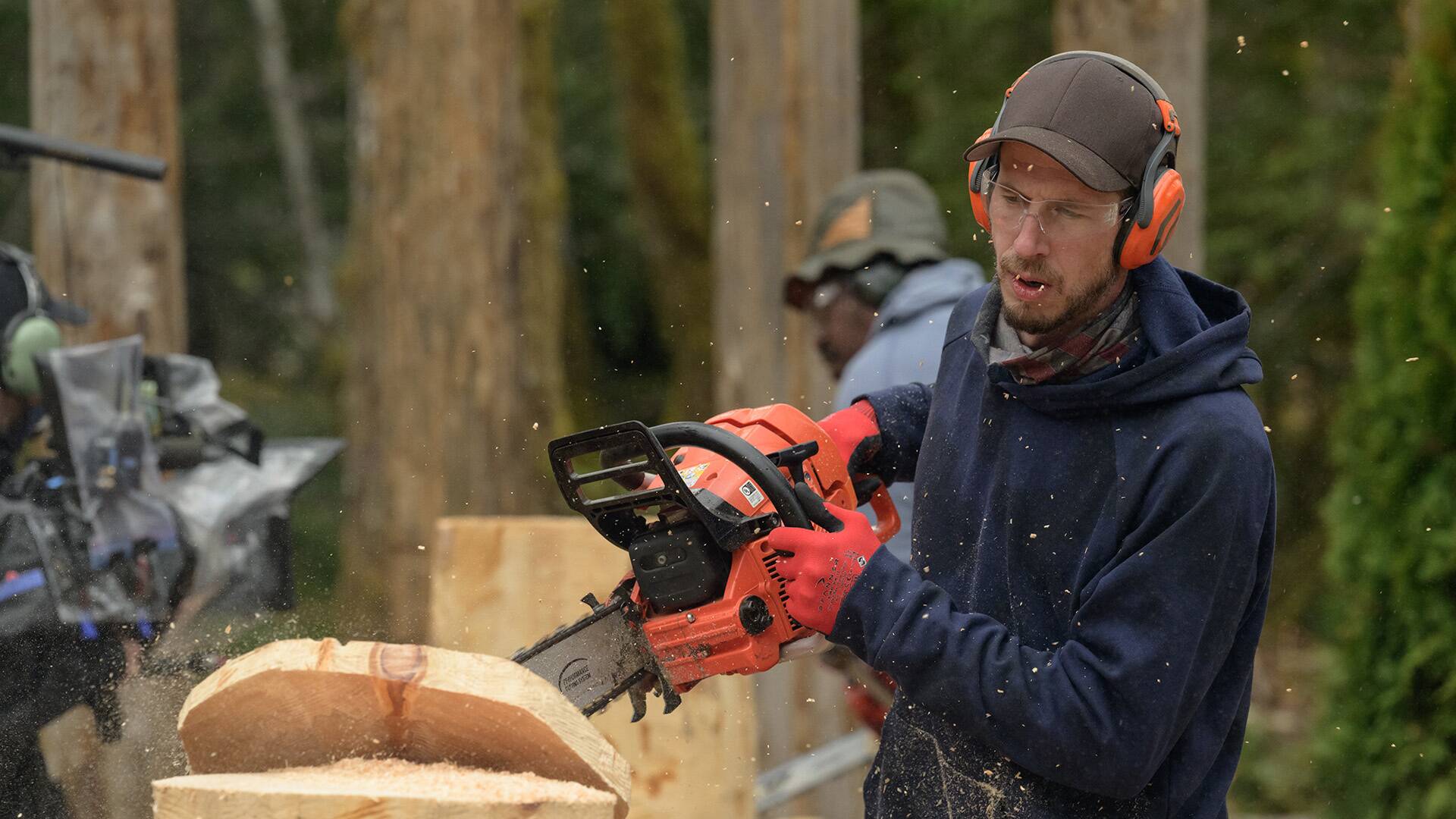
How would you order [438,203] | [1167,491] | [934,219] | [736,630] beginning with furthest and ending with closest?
[438,203] < [934,219] < [736,630] < [1167,491]

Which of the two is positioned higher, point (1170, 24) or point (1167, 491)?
point (1170, 24)

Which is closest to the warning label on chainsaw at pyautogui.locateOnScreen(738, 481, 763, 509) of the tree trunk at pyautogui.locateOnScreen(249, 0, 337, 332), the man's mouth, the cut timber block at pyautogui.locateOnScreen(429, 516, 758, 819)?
the man's mouth

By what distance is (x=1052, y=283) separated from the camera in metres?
2.15

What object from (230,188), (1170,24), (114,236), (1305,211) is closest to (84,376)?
(114,236)

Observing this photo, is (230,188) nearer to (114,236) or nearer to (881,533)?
(114,236)

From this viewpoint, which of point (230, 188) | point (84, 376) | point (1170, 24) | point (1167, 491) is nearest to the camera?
point (1167, 491)

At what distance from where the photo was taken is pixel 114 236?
5.27 metres

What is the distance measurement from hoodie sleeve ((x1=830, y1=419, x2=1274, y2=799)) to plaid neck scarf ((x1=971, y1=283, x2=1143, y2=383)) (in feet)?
0.76

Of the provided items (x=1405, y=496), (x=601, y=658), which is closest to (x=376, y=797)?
(x=601, y=658)

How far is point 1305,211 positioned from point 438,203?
573cm

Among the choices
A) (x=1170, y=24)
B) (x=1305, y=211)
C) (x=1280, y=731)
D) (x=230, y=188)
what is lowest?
(x=1280, y=731)

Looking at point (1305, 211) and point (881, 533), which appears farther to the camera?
point (1305, 211)

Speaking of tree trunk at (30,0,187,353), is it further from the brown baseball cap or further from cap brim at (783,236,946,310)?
the brown baseball cap

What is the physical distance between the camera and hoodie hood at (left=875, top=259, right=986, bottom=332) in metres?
4.04
